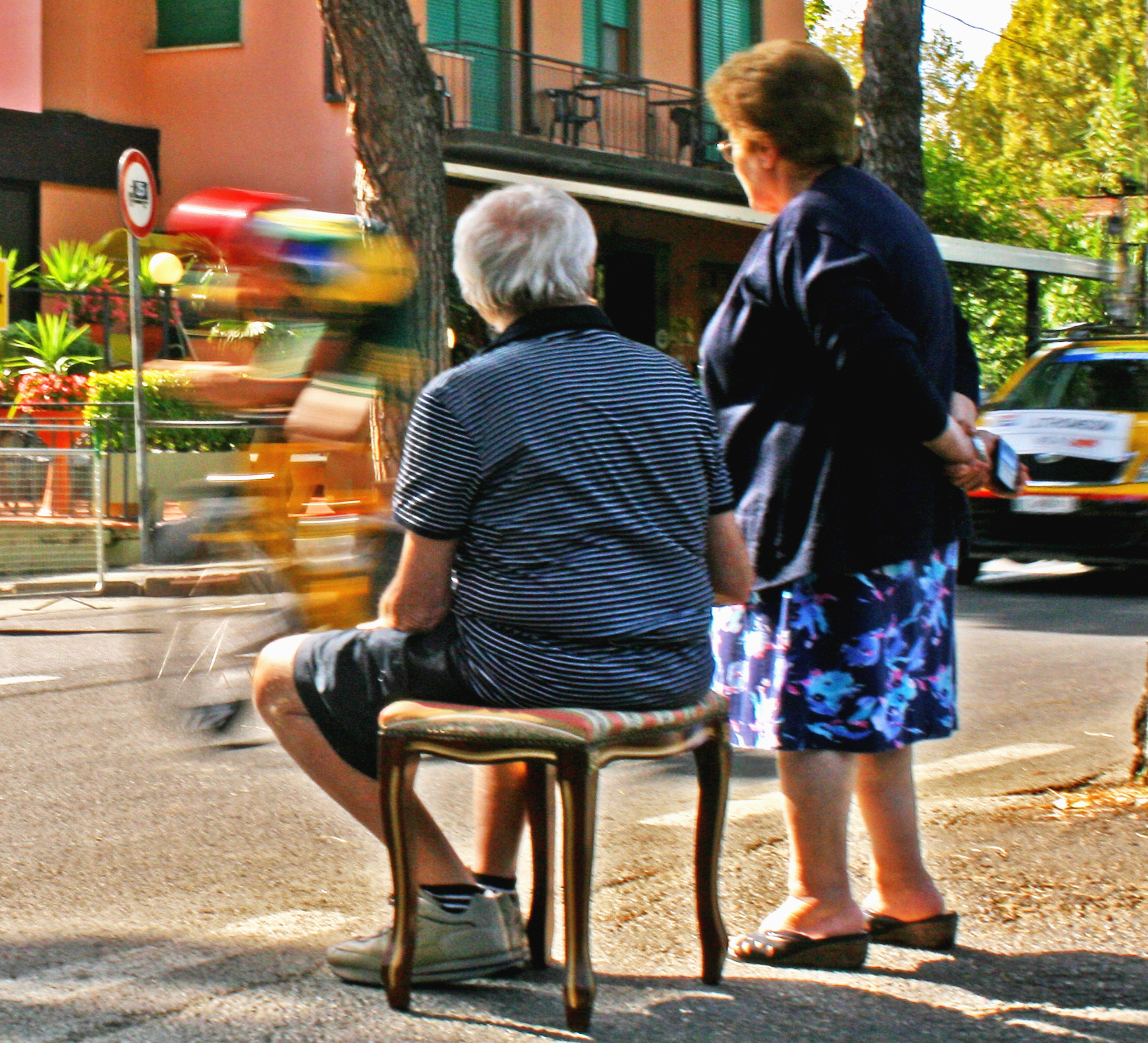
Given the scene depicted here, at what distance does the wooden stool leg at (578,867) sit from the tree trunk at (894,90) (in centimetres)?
1075

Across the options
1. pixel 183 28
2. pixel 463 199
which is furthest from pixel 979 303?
pixel 183 28

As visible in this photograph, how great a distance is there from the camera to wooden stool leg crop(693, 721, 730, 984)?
3.44 m

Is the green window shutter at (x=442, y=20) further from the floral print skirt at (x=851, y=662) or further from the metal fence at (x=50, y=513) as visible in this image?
the floral print skirt at (x=851, y=662)

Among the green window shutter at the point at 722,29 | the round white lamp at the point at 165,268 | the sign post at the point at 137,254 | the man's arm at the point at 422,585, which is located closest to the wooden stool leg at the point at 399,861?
the man's arm at the point at 422,585

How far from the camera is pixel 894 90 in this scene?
1330 centimetres

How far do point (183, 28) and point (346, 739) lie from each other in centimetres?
1803

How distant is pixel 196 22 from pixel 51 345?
5628mm

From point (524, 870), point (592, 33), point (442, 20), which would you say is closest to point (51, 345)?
point (442, 20)

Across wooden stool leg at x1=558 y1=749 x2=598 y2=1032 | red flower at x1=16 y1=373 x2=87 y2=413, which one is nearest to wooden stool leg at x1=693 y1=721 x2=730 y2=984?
wooden stool leg at x1=558 y1=749 x2=598 y2=1032

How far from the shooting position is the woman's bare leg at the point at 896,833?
12.0ft

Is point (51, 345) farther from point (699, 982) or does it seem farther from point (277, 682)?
point (699, 982)

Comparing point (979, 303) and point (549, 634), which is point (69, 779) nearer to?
point (549, 634)

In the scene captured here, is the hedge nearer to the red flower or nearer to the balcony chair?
the red flower

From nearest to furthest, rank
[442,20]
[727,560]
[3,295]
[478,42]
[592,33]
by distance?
1. [727,560]
2. [3,295]
3. [442,20]
4. [478,42]
5. [592,33]
